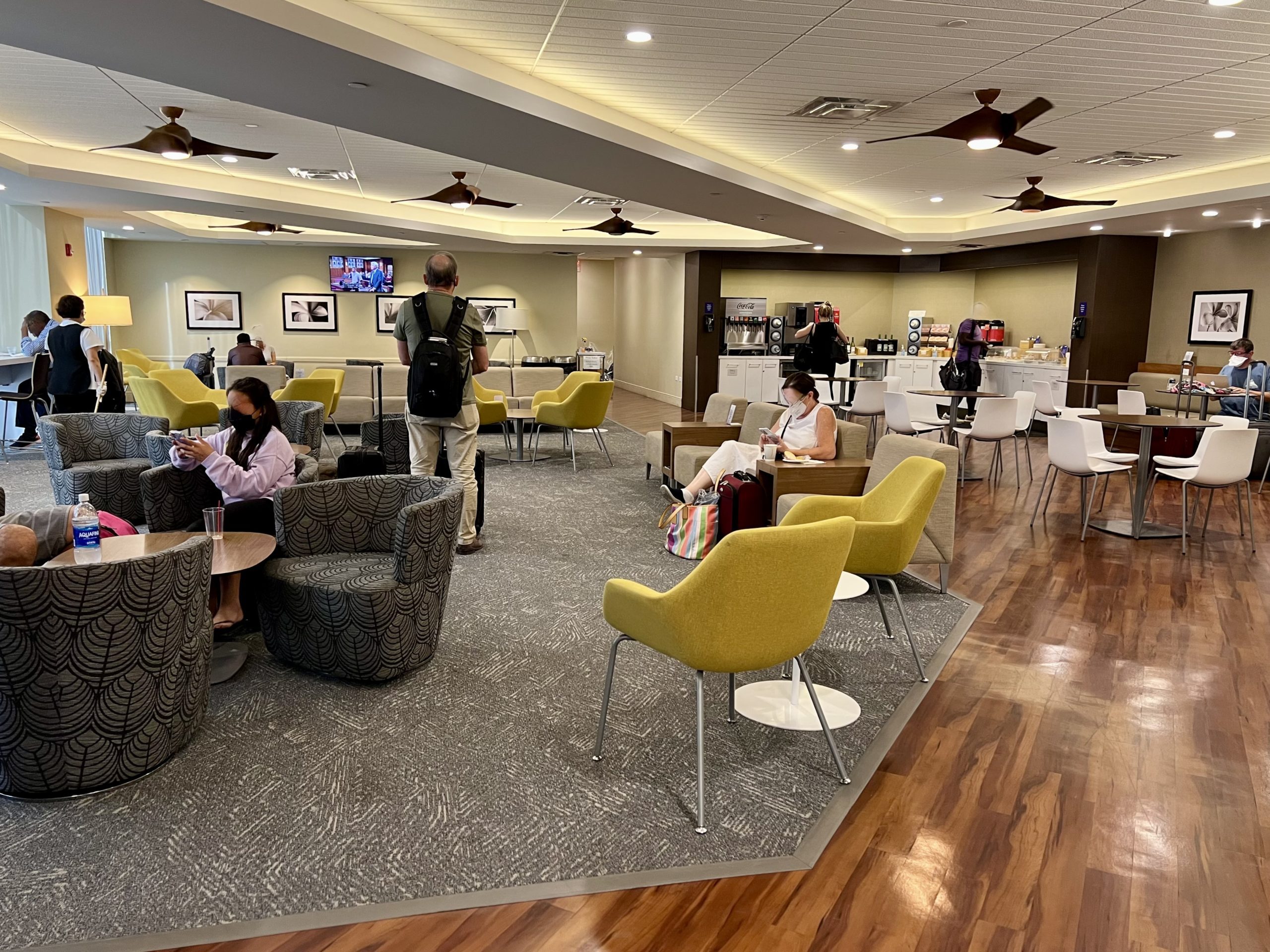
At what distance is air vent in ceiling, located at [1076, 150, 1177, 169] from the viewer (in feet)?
25.9

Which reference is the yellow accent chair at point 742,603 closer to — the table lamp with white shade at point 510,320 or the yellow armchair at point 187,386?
the yellow armchair at point 187,386

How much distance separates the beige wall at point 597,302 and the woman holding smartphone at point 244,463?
1737 centimetres

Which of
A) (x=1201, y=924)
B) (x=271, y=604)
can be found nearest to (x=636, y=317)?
(x=271, y=604)

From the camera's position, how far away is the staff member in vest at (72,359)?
8.69m

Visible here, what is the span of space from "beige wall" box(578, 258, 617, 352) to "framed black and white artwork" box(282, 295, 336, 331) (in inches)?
293

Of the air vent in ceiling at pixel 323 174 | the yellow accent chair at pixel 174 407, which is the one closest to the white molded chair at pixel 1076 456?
the yellow accent chair at pixel 174 407

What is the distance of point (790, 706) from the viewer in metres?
3.43

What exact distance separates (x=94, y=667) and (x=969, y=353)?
404 inches

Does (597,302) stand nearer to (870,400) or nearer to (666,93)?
(870,400)

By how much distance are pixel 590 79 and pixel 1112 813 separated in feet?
16.7

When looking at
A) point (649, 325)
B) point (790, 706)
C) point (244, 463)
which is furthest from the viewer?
point (649, 325)

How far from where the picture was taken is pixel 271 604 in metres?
A: 3.70

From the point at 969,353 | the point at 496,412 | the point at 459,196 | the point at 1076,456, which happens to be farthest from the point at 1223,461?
the point at 459,196

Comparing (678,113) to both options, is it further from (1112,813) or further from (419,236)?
(419,236)
